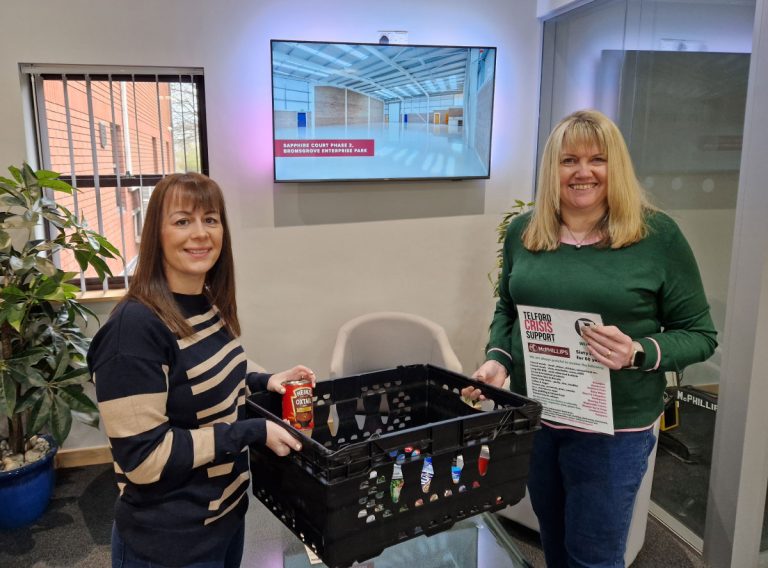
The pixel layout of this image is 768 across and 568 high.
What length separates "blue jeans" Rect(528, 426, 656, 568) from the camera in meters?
1.57

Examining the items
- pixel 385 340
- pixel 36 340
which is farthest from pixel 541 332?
pixel 36 340

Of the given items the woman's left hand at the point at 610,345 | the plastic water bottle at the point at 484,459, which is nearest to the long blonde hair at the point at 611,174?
the woman's left hand at the point at 610,345

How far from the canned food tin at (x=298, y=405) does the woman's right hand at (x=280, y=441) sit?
0.59 ft

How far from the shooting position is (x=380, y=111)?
3.37 metres

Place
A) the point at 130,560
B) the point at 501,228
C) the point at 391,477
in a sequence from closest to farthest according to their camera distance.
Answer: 1. the point at 391,477
2. the point at 130,560
3. the point at 501,228

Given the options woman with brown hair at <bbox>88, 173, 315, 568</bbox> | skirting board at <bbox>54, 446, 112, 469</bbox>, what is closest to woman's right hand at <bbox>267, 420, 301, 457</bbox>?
woman with brown hair at <bbox>88, 173, 315, 568</bbox>

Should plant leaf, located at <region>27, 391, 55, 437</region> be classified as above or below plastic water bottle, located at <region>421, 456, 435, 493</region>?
below

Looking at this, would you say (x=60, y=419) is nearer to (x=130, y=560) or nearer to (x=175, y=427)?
(x=130, y=560)

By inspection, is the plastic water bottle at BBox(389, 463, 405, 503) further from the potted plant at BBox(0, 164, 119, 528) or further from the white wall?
the white wall

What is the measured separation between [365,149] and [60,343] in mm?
1807

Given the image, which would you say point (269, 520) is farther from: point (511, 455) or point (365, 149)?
point (365, 149)

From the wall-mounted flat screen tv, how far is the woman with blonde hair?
1.86 meters

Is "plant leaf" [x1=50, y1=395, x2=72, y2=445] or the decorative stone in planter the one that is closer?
"plant leaf" [x1=50, y1=395, x2=72, y2=445]

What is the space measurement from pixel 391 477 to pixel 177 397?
0.47 metres
